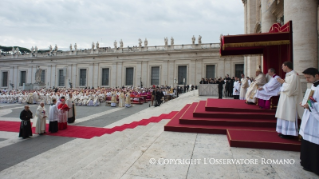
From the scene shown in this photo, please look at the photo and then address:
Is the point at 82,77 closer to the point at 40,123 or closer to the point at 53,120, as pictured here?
the point at 53,120

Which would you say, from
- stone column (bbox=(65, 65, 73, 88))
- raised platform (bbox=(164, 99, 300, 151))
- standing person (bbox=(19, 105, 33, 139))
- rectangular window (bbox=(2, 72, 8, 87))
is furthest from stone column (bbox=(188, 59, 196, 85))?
rectangular window (bbox=(2, 72, 8, 87))

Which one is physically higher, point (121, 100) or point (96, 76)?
point (96, 76)

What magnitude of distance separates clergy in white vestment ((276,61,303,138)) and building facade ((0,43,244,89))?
1093 inches

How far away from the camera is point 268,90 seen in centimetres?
563

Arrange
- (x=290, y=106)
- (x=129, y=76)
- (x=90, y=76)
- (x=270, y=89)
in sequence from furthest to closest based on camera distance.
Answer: (x=90, y=76)
(x=129, y=76)
(x=270, y=89)
(x=290, y=106)

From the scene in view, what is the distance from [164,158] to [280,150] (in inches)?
97.6

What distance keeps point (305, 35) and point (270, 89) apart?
10.5 ft

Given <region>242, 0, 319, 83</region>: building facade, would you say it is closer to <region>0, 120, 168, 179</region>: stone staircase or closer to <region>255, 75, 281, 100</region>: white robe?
<region>255, 75, 281, 100</region>: white robe

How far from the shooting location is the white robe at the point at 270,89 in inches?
218

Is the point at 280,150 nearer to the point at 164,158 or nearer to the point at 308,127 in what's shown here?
the point at 308,127

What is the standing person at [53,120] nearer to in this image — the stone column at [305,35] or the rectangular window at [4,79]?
the stone column at [305,35]

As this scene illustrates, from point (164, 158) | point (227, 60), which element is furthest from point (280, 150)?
point (227, 60)

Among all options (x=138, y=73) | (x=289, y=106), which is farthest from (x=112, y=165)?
(x=138, y=73)

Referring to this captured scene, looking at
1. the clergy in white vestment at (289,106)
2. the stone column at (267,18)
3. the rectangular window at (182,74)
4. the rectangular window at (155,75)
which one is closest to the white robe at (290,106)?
the clergy in white vestment at (289,106)
